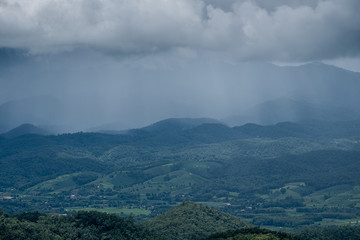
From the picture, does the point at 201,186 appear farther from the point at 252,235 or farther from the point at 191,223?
the point at 252,235

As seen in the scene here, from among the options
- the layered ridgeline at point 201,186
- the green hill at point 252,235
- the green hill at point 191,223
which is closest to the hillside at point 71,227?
the green hill at point 191,223

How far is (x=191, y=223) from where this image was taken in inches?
3226

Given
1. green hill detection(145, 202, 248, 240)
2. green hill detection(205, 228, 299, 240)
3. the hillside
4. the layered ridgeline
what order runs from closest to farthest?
the hillside
green hill detection(205, 228, 299, 240)
green hill detection(145, 202, 248, 240)
the layered ridgeline

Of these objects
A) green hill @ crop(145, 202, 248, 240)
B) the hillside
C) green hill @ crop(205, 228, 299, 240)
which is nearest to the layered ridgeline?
green hill @ crop(145, 202, 248, 240)

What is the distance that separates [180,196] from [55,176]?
46962 millimetres

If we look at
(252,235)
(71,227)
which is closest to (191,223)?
(252,235)

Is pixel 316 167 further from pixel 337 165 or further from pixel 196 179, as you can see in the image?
pixel 196 179

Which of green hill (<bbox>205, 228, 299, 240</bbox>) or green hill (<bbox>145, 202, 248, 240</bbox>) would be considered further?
green hill (<bbox>145, 202, 248, 240</bbox>)

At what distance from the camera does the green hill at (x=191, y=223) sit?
77.9 metres

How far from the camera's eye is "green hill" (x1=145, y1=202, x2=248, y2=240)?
77938mm

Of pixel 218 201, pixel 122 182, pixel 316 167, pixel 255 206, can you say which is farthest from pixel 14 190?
pixel 316 167

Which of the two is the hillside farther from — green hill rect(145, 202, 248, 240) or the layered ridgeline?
the layered ridgeline

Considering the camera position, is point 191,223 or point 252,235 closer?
point 252,235

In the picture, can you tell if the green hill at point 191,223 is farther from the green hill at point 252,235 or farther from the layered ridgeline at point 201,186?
the layered ridgeline at point 201,186
